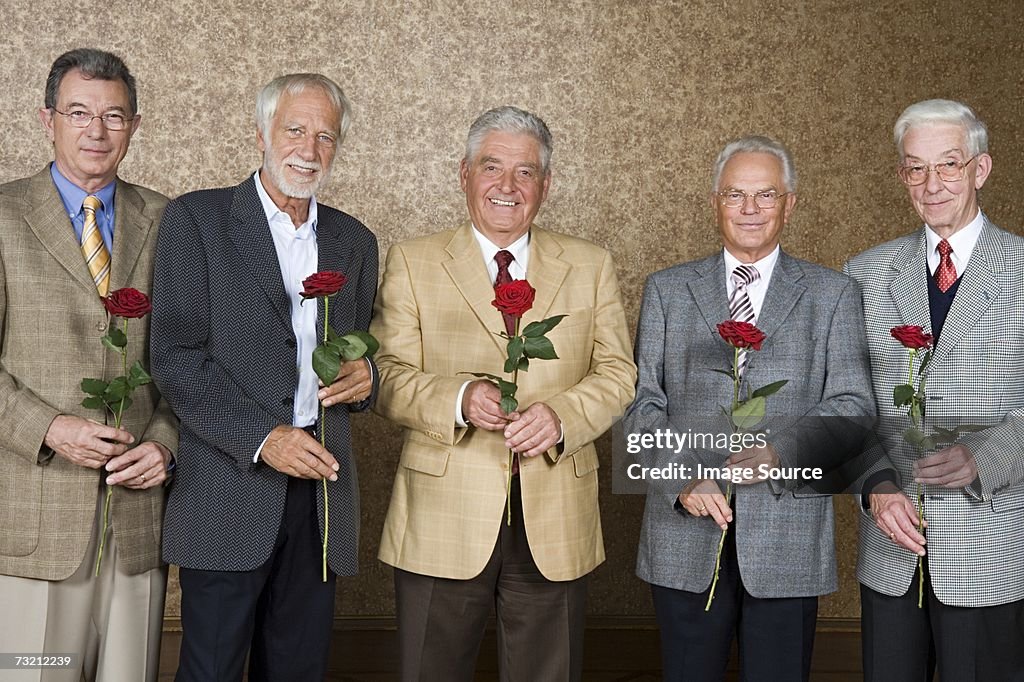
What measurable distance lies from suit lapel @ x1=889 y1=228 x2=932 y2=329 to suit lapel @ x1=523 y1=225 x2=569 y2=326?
0.87 meters

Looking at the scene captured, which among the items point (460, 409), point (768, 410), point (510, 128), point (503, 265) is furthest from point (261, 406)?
point (768, 410)

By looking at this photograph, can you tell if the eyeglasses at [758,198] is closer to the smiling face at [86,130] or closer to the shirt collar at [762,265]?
the shirt collar at [762,265]

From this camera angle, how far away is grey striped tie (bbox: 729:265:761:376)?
281cm

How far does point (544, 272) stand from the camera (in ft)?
9.56

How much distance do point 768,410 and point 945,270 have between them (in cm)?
59

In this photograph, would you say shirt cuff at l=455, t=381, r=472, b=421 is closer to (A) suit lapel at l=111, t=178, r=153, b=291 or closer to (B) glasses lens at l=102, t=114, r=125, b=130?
(A) suit lapel at l=111, t=178, r=153, b=291

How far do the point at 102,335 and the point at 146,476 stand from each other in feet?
1.20

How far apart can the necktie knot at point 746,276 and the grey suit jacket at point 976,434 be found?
1.25ft

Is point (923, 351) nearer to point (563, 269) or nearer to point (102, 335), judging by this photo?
point (563, 269)

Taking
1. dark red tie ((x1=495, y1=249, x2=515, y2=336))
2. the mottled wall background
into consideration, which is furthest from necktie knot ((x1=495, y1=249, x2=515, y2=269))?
the mottled wall background

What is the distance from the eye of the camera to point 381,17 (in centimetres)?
436

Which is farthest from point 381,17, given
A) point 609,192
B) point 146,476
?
point 146,476

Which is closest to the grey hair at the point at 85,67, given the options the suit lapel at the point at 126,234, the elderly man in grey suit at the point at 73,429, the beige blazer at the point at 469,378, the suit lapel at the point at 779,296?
the elderly man in grey suit at the point at 73,429

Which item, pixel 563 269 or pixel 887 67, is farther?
pixel 887 67
